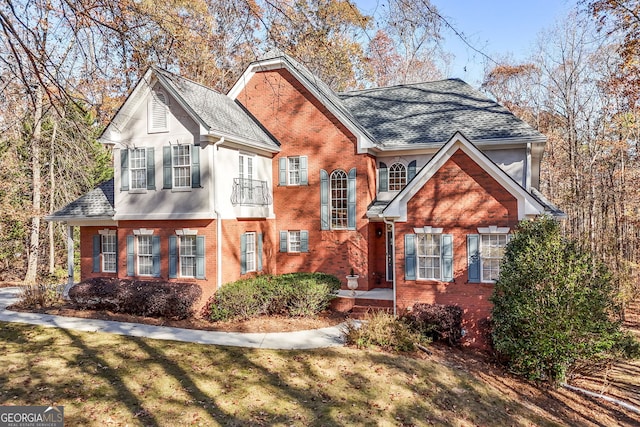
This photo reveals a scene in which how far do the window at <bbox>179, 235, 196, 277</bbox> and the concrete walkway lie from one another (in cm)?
273

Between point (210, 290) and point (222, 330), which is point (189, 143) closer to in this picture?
point (210, 290)

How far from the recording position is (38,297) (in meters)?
15.2

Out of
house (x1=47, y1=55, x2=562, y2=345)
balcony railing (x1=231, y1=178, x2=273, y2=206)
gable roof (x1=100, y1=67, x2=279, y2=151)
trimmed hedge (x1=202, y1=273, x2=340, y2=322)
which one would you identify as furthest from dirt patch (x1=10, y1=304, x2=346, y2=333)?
gable roof (x1=100, y1=67, x2=279, y2=151)

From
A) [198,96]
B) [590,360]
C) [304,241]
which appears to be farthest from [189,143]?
[590,360]

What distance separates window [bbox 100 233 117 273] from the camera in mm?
17281

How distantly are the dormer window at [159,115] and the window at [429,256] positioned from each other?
1009 centimetres

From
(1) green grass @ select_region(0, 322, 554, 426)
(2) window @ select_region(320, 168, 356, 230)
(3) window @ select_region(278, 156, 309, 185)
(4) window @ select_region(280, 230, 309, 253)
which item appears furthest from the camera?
(3) window @ select_region(278, 156, 309, 185)

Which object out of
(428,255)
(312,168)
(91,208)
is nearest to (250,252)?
(312,168)

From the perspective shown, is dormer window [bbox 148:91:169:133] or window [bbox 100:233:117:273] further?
window [bbox 100:233:117:273]

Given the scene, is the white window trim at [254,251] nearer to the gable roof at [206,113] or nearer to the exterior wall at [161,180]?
the exterior wall at [161,180]

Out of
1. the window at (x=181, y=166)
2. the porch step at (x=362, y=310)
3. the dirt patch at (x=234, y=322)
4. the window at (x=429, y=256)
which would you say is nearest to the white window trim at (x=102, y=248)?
the dirt patch at (x=234, y=322)

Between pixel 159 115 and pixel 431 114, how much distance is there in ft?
39.1

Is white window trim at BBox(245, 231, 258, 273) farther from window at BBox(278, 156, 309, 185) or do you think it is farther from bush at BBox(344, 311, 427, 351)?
bush at BBox(344, 311, 427, 351)

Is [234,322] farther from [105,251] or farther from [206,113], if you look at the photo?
[105,251]
